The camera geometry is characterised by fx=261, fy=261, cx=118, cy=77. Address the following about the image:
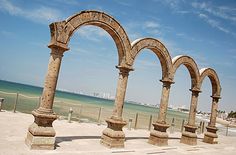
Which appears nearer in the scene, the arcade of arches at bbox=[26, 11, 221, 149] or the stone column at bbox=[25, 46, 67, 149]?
the stone column at bbox=[25, 46, 67, 149]

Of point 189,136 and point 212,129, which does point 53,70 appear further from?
point 212,129

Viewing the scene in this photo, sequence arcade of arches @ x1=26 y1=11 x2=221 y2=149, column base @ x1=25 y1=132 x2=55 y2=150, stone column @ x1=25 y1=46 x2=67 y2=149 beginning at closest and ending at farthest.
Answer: column base @ x1=25 y1=132 x2=55 y2=150 → stone column @ x1=25 y1=46 x2=67 y2=149 → arcade of arches @ x1=26 y1=11 x2=221 y2=149

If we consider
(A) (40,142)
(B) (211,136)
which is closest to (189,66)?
(B) (211,136)

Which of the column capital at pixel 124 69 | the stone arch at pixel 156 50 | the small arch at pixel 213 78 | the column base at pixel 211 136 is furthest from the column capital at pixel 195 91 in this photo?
the column capital at pixel 124 69

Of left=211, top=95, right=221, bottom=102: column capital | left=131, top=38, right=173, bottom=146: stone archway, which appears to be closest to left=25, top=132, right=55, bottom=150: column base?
left=131, top=38, right=173, bottom=146: stone archway

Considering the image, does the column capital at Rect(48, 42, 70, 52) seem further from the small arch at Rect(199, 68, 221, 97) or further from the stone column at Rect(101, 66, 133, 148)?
the small arch at Rect(199, 68, 221, 97)

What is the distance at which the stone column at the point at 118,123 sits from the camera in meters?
10.0

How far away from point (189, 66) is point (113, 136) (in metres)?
6.55

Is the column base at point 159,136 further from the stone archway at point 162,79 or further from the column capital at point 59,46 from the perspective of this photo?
the column capital at point 59,46

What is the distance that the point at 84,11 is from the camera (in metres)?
9.12

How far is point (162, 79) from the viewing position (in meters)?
12.9

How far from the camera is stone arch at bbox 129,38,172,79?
36.7 feet

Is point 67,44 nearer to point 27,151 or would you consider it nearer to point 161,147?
point 27,151

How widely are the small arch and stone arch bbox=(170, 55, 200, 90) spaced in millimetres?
456
